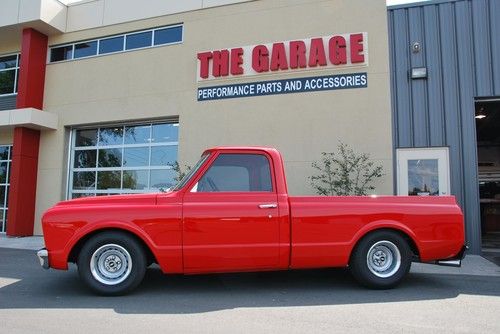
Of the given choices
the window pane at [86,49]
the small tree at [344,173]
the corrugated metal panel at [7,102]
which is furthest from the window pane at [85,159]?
the small tree at [344,173]

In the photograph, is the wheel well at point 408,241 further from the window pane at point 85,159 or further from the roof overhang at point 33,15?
the roof overhang at point 33,15

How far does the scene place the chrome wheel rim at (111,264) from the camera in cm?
576

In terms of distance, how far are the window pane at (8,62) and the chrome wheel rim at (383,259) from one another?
47.8ft

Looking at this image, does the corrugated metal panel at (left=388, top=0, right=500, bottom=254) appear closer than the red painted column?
Yes

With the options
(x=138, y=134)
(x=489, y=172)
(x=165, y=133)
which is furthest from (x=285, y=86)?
(x=489, y=172)

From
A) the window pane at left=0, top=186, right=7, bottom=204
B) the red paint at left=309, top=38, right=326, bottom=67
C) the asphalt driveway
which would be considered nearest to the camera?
the asphalt driveway

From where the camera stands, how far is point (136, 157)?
45.6 ft

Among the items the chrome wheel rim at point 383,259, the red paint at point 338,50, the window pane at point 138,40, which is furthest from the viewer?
the window pane at point 138,40

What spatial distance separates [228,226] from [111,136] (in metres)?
9.69

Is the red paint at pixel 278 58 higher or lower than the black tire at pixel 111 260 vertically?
higher

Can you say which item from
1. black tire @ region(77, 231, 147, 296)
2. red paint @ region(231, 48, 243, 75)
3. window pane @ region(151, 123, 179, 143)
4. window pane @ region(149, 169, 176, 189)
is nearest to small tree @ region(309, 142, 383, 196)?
red paint @ region(231, 48, 243, 75)

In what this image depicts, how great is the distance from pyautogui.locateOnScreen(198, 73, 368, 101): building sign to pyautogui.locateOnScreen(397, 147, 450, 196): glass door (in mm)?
2101

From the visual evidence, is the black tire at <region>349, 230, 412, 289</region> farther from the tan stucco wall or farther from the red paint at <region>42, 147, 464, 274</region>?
the tan stucco wall

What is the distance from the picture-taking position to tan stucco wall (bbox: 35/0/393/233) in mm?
11320
